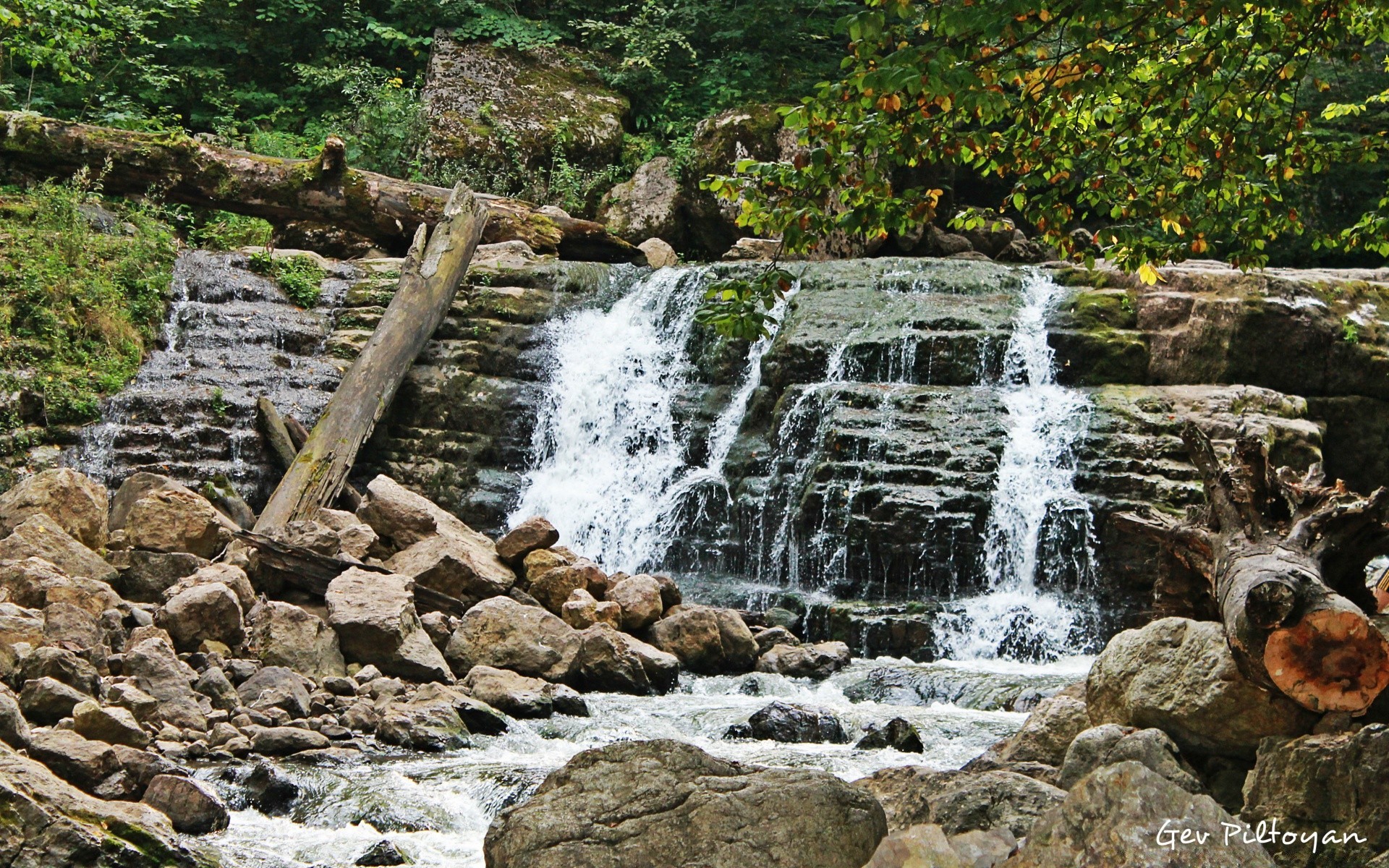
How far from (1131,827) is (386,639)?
5628mm

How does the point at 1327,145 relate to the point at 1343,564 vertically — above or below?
above

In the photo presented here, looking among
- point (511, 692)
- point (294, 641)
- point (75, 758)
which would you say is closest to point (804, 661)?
point (511, 692)

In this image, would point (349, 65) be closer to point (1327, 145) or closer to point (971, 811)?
point (1327, 145)

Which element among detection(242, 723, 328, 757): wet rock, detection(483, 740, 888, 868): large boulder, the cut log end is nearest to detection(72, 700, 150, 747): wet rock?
detection(242, 723, 328, 757): wet rock

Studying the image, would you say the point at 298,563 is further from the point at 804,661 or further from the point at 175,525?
the point at 804,661

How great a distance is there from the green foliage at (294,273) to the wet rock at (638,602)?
734cm

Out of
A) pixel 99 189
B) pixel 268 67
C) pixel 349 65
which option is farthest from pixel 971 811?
pixel 268 67

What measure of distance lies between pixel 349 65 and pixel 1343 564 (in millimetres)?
20622

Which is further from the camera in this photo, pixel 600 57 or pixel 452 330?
pixel 600 57

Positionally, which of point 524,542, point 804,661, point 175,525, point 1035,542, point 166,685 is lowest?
point 804,661

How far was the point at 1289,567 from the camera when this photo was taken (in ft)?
14.1

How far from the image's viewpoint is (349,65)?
2206 cm

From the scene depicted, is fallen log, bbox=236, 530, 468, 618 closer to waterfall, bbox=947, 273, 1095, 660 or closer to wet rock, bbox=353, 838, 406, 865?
wet rock, bbox=353, 838, 406, 865

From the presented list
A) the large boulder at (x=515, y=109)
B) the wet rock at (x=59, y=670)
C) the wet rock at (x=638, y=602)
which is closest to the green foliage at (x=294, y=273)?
the large boulder at (x=515, y=109)
